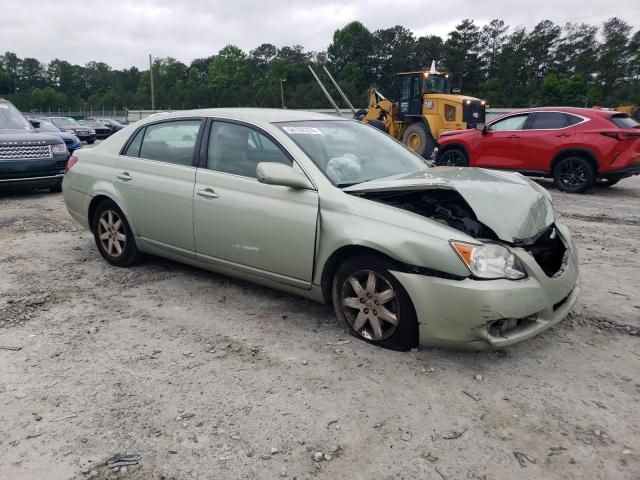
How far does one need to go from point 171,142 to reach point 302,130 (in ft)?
4.37

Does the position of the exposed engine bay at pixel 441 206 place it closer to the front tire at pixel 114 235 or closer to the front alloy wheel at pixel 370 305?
the front alloy wheel at pixel 370 305

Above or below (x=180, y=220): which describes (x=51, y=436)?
below

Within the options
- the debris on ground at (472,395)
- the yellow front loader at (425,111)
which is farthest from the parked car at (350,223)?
the yellow front loader at (425,111)

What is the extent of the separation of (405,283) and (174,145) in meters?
2.60

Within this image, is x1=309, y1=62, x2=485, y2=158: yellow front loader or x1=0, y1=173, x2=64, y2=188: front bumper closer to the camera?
x1=0, y1=173, x2=64, y2=188: front bumper

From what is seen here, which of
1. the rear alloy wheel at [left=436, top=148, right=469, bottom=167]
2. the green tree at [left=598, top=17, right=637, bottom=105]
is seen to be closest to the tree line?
the green tree at [left=598, top=17, right=637, bottom=105]

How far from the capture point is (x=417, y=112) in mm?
17062

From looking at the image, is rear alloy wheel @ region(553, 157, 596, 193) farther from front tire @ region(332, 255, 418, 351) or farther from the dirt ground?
front tire @ region(332, 255, 418, 351)

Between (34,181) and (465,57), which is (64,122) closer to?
(34,181)

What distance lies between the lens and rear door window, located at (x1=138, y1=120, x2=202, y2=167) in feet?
14.7

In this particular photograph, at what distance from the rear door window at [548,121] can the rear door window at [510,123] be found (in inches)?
8.7

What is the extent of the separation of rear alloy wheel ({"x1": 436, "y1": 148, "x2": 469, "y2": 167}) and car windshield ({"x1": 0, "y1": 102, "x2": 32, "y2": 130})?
29.3 ft

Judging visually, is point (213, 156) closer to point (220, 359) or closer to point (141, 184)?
point (141, 184)

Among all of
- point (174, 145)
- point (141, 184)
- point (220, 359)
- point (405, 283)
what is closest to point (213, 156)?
point (174, 145)
